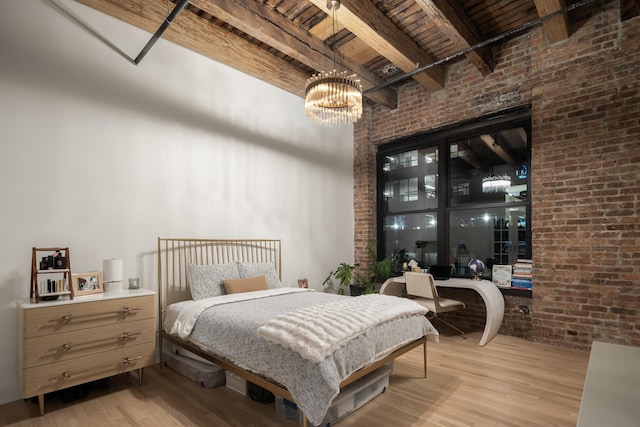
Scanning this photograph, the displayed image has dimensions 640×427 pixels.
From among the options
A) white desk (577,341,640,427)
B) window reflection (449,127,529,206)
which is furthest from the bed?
window reflection (449,127,529,206)

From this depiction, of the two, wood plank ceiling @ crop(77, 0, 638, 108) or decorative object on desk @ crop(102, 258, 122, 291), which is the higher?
wood plank ceiling @ crop(77, 0, 638, 108)

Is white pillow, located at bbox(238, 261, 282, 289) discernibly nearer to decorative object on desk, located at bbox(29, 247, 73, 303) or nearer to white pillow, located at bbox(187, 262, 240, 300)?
white pillow, located at bbox(187, 262, 240, 300)

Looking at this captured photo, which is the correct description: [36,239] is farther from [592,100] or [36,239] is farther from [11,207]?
[592,100]

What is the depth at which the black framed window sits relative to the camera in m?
4.38

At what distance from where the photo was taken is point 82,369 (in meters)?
2.51

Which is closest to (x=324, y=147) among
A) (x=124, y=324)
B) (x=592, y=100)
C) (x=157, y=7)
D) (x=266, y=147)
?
(x=266, y=147)

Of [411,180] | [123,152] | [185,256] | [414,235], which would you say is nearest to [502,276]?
[414,235]

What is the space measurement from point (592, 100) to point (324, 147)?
3418 mm

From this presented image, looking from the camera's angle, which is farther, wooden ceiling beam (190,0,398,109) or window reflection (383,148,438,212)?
window reflection (383,148,438,212)

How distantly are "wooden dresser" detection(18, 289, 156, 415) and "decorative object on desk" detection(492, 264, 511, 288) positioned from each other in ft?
13.1

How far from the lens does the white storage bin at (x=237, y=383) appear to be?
2633 millimetres

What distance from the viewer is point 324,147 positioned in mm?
5426

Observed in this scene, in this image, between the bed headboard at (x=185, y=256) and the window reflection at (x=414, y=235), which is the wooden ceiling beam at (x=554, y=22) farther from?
the bed headboard at (x=185, y=256)

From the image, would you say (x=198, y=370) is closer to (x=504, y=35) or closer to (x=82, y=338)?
(x=82, y=338)
